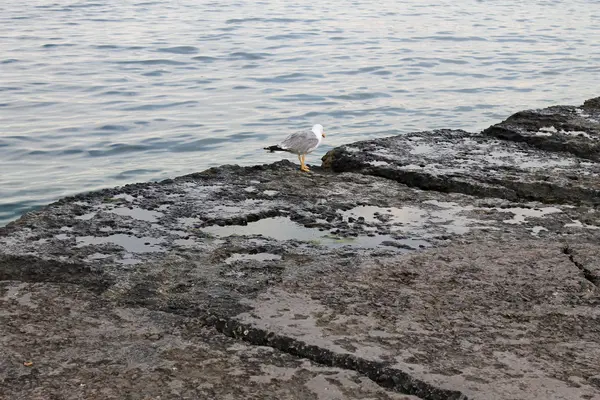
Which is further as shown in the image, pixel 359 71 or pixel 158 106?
pixel 359 71

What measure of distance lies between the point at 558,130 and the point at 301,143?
1627 millimetres

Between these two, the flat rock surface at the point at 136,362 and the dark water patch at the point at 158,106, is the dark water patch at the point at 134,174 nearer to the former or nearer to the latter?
the dark water patch at the point at 158,106

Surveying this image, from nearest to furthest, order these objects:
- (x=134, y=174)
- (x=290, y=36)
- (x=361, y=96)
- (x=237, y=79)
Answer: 1. (x=134, y=174)
2. (x=361, y=96)
3. (x=237, y=79)
4. (x=290, y=36)

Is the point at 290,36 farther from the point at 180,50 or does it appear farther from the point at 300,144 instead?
the point at 300,144

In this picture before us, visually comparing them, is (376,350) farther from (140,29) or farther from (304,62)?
(140,29)

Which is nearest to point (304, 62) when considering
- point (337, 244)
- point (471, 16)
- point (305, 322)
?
point (471, 16)

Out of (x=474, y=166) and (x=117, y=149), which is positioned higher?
(x=474, y=166)

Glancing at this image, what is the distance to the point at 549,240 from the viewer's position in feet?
13.7

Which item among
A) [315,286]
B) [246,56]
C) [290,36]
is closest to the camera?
[315,286]

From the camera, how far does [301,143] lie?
20.7ft

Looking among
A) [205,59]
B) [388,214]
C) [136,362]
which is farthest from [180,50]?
[136,362]

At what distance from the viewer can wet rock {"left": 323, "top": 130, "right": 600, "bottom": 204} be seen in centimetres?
490

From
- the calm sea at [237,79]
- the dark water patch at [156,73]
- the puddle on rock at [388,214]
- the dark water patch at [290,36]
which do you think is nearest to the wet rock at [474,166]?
the puddle on rock at [388,214]

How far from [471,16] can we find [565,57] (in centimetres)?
565
